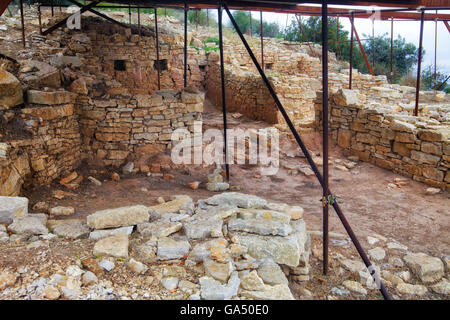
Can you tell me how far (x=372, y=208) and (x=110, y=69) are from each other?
8629mm

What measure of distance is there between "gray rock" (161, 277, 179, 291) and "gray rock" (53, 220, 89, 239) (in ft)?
4.07

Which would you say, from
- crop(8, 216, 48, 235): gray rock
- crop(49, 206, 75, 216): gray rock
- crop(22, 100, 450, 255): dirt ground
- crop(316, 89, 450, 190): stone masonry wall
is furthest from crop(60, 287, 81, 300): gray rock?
crop(316, 89, 450, 190): stone masonry wall

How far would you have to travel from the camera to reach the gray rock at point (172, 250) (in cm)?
322

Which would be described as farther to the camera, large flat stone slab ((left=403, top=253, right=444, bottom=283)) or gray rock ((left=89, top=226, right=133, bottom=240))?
large flat stone slab ((left=403, top=253, right=444, bottom=283))

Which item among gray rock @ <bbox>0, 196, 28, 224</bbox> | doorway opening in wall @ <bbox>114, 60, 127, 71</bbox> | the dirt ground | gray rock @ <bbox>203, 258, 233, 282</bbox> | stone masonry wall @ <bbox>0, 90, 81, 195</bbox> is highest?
doorway opening in wall @ <bbox>114, 60, 127, 71</bbox>

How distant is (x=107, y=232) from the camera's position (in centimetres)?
351

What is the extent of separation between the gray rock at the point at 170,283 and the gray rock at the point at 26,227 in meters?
1.56

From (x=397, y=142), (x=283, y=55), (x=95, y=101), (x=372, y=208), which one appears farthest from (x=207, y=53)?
(x=372, y=208)

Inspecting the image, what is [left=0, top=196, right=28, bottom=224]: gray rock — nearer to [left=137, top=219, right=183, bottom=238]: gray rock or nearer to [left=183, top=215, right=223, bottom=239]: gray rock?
[left=137, top=219, right=183, bottom=238]: gray rock

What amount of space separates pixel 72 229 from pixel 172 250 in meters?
1.24

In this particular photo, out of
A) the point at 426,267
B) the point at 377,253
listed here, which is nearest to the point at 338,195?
the point at 377,253

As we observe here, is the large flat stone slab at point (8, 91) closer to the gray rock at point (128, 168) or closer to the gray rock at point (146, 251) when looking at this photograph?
the gray rock at point (128, 168)

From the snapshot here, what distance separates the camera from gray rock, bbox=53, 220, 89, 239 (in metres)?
3.55

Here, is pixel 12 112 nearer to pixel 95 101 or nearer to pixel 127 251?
pixel 95 101
